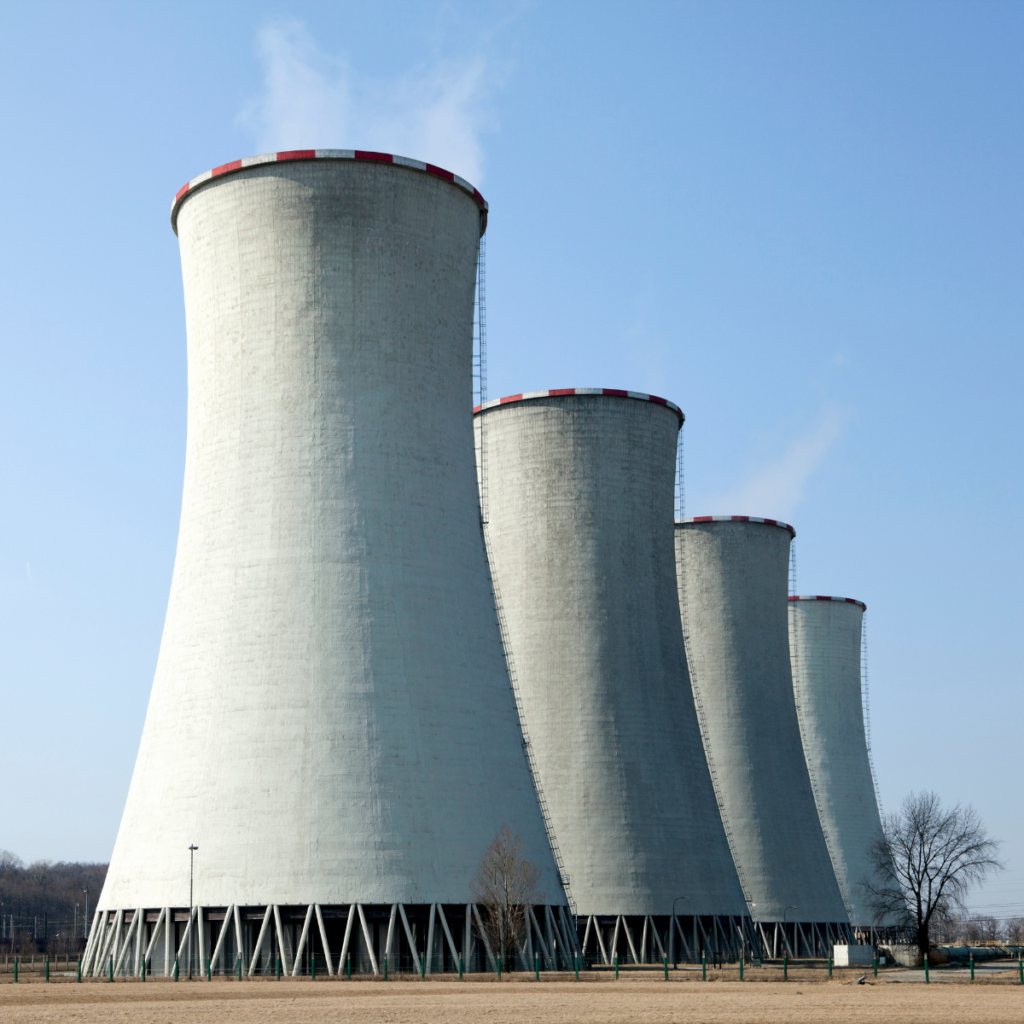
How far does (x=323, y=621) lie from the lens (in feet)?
91.7

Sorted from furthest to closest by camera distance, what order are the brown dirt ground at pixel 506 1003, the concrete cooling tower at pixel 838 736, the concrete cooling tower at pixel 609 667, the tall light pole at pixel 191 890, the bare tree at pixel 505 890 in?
the concrete cooling tower at pixel 838 736 < the concrete cooling tower at pixel 609 667 < the bare tree at pixel 505 890 < the tall light pole at pixel 191 890 < the brown dirt ground at pixel 506 1003

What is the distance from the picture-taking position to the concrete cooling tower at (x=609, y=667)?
38312 mm

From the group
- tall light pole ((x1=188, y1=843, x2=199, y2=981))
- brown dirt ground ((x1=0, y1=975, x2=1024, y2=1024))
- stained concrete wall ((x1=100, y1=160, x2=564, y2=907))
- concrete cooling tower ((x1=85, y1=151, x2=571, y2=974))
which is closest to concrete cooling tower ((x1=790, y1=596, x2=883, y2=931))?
brown dirt ground ((x1=0, y1=975, x2=1024, y2=1024))

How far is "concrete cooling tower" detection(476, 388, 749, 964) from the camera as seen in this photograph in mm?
38312

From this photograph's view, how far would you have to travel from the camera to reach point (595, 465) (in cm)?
4028

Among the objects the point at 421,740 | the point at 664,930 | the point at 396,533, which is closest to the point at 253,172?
the point at 396,533

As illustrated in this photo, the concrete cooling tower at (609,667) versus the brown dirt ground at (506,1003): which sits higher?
the concrete cooling tower at (609,667)

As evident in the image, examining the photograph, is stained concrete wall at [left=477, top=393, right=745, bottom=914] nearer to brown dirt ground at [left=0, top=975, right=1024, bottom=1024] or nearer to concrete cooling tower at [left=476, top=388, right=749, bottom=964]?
concrete cooling tower at [left=476, top=388, right=749, bottom=964]

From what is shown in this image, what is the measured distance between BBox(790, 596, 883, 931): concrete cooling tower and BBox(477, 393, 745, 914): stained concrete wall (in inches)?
661

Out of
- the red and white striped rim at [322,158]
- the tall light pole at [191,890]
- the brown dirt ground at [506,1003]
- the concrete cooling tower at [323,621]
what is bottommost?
the brown dirt ground at [506,1003]

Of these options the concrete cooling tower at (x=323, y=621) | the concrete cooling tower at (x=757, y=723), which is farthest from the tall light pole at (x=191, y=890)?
the concrete cooling tower at (x=757, y=723)

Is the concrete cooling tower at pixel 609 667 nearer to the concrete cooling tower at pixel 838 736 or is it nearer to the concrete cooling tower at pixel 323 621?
the concrete cooling tower at pixel 323 621

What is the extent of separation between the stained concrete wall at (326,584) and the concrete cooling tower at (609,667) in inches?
335

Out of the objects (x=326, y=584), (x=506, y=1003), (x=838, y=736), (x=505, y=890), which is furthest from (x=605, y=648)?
(x=838, y=736)
